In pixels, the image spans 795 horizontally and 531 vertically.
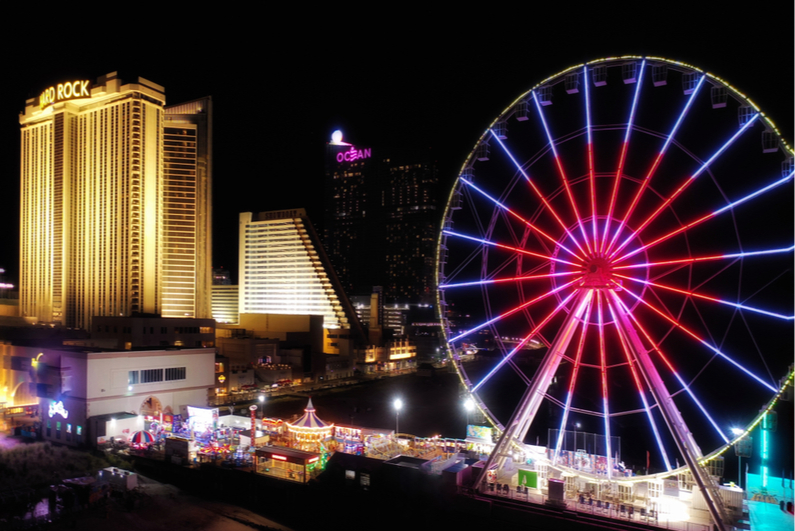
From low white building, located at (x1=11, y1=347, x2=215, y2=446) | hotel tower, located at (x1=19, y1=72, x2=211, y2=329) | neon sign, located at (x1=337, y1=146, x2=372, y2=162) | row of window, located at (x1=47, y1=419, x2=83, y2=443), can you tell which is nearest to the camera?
row of window, located at (x1=47, y1=419, x2=83, y2=443)

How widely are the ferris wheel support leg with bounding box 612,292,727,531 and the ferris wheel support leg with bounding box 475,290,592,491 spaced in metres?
1.24

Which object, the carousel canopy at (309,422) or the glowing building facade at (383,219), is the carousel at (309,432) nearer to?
the carousel canopy at (309,422)

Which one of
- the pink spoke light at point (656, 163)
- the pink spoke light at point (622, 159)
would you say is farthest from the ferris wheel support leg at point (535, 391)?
the pink spoke light at point (656, 163)

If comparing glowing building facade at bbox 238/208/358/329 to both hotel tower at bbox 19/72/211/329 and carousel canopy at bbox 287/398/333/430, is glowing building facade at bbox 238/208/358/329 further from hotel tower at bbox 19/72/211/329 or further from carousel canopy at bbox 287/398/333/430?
carousel canopy at bbox 287/398/333/430

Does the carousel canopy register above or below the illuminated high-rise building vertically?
below

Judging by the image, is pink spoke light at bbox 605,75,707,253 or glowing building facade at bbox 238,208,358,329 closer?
pink spoke light at bbox 605,75,707,253

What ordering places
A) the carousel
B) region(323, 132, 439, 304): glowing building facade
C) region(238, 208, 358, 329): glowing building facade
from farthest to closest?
region(323, 132, 439, 304): glowing building facade
region(238, 208, 358, 329): glowing building facade
the carousel

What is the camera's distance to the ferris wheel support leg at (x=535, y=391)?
16.6m

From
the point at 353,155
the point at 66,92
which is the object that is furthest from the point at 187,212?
the point at 353,155

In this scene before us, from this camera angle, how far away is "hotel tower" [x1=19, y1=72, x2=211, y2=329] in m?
56.0

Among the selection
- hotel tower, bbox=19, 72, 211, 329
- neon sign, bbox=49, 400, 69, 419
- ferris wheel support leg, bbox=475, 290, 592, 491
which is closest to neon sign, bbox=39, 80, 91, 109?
hotel tower, bbox=19, 72, 211, 329

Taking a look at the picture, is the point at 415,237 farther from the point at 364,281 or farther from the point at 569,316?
the point at 569,316

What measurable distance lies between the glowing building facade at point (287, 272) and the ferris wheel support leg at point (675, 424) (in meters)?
50.2

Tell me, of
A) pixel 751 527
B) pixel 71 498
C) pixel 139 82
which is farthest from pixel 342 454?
pixel 139 82
